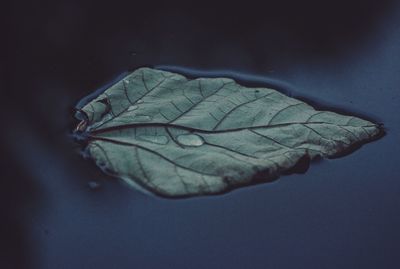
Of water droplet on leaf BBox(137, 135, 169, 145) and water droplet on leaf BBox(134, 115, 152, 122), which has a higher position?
water droplet on leaf BBox(134, 115, 152, 122)

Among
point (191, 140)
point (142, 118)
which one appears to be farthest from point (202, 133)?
point (142, 118)

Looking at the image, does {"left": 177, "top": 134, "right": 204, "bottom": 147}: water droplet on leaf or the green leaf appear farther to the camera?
{"left": 177, "top": 134, "right": 204, "bottom": 147}: water droplet on leaf

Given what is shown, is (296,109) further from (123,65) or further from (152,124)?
(123,65)

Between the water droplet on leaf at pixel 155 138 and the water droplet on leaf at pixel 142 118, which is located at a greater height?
the water droplet on leaf at pixel 142 118

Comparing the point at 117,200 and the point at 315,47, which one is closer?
the point at 117,200

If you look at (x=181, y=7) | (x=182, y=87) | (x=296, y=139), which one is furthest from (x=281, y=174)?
(x=181, y=7)

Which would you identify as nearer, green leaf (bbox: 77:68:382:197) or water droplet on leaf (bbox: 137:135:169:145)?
green leaf (bbox: 77:68:382:197)

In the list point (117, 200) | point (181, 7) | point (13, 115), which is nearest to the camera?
point (117, 200)

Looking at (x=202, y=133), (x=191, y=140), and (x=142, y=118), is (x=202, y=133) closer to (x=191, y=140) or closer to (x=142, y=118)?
(x=191, y=140)
